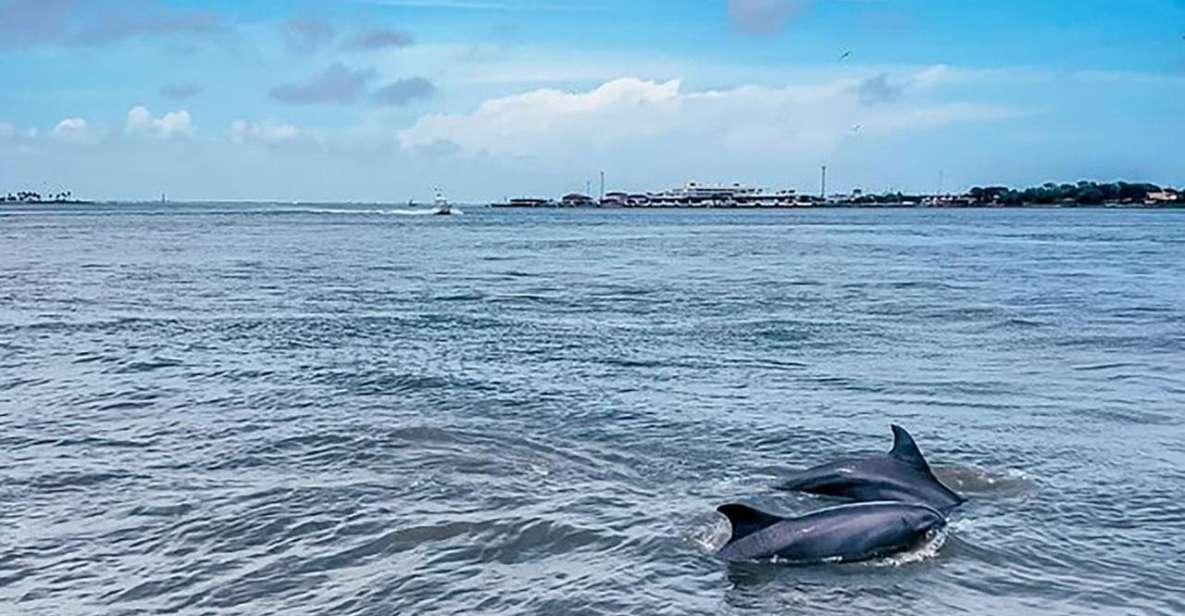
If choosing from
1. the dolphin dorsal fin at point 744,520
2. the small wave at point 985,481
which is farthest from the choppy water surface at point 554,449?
the dolphin dorsal fin at point 744,520

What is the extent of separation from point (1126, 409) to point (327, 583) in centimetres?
1101

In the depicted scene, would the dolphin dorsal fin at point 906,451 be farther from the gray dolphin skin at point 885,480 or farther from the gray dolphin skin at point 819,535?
the gray dolphin skin at point 819,535

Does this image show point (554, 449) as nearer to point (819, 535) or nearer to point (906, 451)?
point (906, 451)

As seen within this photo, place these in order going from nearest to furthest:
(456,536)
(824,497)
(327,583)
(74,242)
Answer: (327,583), (456,536), (824,497), (74,242)

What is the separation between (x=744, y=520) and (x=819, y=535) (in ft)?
1.98

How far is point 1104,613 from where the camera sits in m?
8.23

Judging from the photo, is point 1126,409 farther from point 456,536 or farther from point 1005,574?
point 456,536

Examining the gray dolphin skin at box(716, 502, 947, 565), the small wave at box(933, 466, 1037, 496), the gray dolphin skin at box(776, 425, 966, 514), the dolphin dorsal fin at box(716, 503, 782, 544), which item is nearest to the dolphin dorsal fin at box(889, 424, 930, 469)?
the gray dolphin skin at box(776, 425, 966, 514)

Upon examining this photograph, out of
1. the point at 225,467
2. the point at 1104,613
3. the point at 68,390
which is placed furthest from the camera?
the point at 68,390

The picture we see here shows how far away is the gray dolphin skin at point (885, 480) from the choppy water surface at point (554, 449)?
0.25m

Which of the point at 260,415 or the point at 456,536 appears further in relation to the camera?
the point at 260,415

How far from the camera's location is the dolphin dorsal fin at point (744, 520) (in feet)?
30.1

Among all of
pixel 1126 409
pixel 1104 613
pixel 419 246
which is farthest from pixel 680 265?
pixel 1104 613

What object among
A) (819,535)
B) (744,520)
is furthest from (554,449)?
(819,535)
